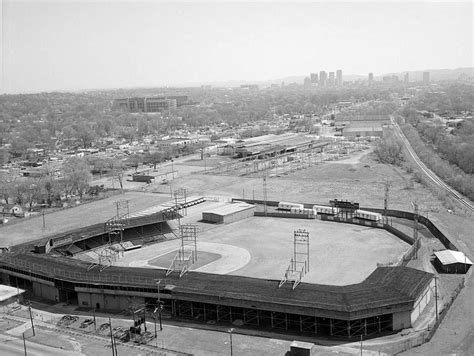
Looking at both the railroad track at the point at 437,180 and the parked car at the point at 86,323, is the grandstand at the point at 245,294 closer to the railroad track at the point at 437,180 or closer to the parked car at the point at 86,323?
the parked car at the point at 86,323

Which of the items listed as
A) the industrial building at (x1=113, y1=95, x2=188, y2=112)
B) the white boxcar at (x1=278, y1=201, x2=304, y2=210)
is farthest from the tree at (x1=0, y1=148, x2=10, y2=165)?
the industrial building at (x1=113, y1=95, x2=188, y2=112)

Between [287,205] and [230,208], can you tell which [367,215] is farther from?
[230,208]

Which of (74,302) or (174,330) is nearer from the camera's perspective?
(174,330)

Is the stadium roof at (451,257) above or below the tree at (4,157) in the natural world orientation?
above

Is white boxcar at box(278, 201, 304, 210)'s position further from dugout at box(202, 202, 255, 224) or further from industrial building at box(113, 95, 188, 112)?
industrial building at box(113, 95, 188, 112)

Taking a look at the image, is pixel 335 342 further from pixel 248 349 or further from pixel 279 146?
pixel 279 146

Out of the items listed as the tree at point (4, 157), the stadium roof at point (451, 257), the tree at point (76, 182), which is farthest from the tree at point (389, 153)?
the tree at point (4, 157)

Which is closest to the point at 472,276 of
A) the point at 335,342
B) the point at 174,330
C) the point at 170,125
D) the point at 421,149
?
the point at 335,342
